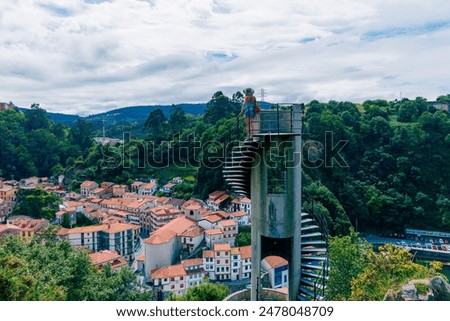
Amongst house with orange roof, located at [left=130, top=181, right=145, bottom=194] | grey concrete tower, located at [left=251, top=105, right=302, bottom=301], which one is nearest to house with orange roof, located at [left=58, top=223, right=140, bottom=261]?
house with orange roof, located at [left=130, top=181, right=145, bottom=194]

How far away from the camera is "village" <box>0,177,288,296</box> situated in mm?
28375

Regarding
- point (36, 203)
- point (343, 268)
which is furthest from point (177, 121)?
point (343, 268)

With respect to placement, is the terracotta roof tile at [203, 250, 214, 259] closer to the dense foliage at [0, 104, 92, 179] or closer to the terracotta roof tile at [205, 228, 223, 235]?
the terracotta roof tile at [205, 228, 223, 235]

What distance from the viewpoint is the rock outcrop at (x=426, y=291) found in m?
5.67

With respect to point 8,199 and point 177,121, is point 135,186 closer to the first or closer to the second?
point 8,199

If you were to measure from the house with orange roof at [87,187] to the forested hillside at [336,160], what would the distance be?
125 inches

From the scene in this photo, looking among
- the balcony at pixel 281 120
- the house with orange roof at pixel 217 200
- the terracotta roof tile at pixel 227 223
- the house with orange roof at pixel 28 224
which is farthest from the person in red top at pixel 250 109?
the house with orange roof at pixel 217 200

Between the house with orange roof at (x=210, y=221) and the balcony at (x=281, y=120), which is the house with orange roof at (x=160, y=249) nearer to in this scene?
the house with orange roof at (x=210, y=221)

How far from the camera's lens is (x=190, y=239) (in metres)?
33.9

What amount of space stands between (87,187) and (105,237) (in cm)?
1918

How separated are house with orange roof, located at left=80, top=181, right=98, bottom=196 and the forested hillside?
316cm
